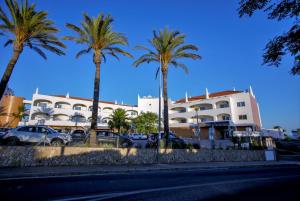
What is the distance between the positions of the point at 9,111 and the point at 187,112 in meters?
45.0

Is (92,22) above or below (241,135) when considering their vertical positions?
above

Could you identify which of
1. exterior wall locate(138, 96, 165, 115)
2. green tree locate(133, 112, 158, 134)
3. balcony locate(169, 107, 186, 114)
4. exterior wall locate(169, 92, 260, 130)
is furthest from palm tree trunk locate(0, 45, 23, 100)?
exterior wall locate(138, 96, 165, 115)

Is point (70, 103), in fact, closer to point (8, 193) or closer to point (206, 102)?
point (206, 102)

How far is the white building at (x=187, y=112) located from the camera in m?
44.7

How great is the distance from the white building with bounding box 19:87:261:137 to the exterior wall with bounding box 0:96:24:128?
3379mm

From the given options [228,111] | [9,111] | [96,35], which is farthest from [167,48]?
[9,111]

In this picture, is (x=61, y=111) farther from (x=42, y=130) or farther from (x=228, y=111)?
(x=228, y=111)

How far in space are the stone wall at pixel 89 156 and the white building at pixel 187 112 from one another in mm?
24162

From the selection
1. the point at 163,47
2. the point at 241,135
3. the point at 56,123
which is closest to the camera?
the point at 163,47

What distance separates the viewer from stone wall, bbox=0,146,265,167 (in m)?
11.9

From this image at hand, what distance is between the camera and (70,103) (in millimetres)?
53219

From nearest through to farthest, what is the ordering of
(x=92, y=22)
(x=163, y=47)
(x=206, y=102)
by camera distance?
(x=92, y=22), (x=163, y=47), (x=206, y=102)

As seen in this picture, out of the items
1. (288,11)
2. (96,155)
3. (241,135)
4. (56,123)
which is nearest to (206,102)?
(241,135)

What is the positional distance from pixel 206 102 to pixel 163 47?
3369cm
